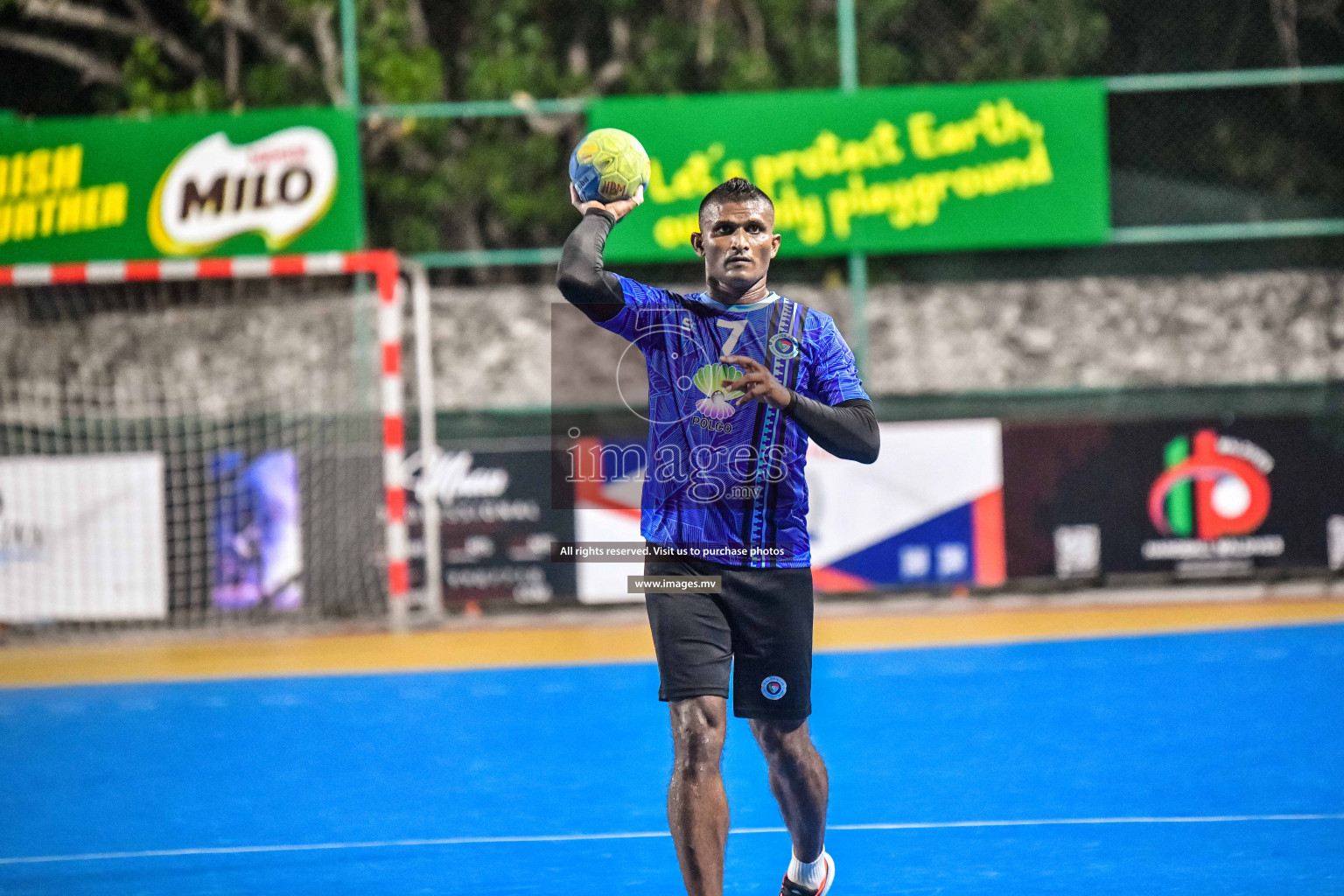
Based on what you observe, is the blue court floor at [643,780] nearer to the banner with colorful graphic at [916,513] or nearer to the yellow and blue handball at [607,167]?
the yellow and blue handball at [607,167]

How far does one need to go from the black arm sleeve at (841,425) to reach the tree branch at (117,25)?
13045 millimetres

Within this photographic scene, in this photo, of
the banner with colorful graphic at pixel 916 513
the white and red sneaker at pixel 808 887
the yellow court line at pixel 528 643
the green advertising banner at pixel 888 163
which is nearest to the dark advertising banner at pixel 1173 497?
the banner with colorful graphic at pixel 916 513

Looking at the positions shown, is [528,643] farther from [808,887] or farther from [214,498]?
[808,887]

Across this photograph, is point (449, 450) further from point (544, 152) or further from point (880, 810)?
point (880, 810)

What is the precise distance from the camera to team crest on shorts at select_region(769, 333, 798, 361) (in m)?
4.27

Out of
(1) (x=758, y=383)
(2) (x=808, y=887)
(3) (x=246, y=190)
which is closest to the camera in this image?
(1) (x=758, y=383)

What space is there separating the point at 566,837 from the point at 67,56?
12908mm

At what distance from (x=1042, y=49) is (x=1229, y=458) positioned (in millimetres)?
5021

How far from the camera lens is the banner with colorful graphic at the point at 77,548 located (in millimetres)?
12359

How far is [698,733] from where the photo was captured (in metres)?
4.04

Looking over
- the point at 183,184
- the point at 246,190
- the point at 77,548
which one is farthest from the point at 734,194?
the point at 183,184

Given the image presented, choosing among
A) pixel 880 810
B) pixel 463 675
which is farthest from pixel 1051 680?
pixel 463 675

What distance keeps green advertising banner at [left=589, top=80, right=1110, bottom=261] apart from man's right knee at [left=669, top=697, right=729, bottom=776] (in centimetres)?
985

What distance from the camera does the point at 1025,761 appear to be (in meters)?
6.65
